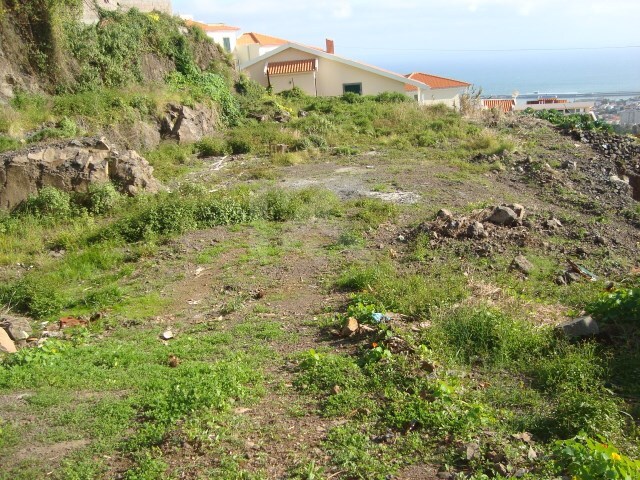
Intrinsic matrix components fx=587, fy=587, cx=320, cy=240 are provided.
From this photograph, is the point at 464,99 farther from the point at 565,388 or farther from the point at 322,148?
the point at 565,388

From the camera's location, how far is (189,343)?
22.1 ft

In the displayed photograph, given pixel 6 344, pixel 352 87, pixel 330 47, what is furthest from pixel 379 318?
pixel 330 47

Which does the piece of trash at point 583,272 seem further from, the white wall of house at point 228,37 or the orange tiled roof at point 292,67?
the white wall of house at point 228,37

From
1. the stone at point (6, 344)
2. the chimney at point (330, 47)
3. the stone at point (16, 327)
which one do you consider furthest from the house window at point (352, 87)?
the stone at point (6, 344)

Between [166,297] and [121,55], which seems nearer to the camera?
[166,297]

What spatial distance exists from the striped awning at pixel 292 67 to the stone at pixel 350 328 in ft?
88.3

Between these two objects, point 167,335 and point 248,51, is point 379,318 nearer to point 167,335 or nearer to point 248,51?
point 167,335

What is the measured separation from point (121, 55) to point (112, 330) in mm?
13904

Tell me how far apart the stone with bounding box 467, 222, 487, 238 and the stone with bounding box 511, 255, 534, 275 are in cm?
101

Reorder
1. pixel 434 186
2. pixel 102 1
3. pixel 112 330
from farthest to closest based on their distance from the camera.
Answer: pixel 102 1
pixel 434 186
pixel 112 330

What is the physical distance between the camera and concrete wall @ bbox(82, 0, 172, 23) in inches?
753

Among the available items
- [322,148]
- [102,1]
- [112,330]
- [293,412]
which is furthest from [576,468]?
[102,1]

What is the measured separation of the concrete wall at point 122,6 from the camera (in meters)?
19.1

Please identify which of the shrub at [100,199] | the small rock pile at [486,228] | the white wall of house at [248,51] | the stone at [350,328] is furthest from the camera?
the white wall of house at [248,51]
